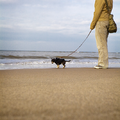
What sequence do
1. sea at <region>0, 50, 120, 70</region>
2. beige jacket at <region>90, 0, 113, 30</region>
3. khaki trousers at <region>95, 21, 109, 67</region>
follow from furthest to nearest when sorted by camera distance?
sea at <region>0, 50, 120, 70</region>
khaki trousers at <region>95, 21, 109, 67</region>
beige jacket at <region>90, 0, 113, 30</region>

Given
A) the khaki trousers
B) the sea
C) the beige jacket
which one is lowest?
the sea

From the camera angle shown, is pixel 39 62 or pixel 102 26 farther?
pixel 39 62

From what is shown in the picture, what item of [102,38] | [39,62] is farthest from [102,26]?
[39,62]

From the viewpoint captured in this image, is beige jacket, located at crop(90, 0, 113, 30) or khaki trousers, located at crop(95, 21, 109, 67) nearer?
beige jacket, located at crop(90, 0, 113, 30)

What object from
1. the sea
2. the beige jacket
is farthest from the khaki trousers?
the sea

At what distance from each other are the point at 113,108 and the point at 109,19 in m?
3.89

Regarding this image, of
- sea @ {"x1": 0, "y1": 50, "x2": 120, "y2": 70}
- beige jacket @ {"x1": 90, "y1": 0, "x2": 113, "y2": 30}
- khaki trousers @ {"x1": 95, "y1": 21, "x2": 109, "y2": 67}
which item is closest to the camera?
beige jacket @ {"x1": 90, "y1": 0, "x2": 113, "y2": 30}

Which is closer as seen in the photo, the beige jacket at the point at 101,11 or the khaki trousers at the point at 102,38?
the beige jacket at the point at 101,11

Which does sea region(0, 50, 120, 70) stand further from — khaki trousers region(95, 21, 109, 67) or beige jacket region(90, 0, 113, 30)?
beige jacket region(90, 0, 113, 30)

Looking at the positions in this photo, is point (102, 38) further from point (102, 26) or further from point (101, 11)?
point (101, 11)

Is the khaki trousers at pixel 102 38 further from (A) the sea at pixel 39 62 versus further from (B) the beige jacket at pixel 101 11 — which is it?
(A) the sea at pixel 39 62

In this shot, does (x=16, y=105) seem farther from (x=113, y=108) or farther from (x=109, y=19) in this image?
(x=109, y=19)

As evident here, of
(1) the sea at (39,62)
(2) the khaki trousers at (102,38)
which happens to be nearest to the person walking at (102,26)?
(2) the khaki trousers at (102,38)

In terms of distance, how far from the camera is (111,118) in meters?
0.87
